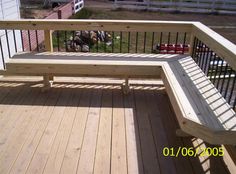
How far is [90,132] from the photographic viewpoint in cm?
271

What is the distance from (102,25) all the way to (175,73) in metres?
1.07

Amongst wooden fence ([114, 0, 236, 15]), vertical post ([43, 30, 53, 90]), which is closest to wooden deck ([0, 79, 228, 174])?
vertical post ([43, 30, 53, 90])

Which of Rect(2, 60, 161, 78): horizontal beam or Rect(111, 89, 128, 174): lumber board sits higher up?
Rect(2, 60, 161, 78): horizontal beam

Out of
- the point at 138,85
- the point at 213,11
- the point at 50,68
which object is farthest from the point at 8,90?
the point at 213,11

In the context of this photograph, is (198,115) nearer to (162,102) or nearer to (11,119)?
(162,102)

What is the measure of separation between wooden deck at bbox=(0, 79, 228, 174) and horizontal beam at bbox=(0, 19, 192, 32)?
0.75 m

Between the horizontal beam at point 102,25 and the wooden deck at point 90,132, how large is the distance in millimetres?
745

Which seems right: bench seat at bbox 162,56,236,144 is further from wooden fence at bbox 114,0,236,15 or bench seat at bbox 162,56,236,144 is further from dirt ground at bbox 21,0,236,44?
wooden fence at bbox 114,0,236,15

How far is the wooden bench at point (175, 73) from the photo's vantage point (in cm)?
205

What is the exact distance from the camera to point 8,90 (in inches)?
140

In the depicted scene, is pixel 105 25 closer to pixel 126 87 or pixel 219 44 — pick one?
pixel 126 87

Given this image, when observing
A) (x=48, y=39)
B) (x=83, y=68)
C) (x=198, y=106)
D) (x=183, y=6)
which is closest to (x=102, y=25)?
(x=83, y=68)

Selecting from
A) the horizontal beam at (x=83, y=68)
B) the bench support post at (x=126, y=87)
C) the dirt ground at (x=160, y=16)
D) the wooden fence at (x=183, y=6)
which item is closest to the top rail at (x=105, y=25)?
the horizontal beam at (x=83, y=68)

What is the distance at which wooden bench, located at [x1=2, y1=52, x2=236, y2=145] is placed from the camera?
205 centimetres
